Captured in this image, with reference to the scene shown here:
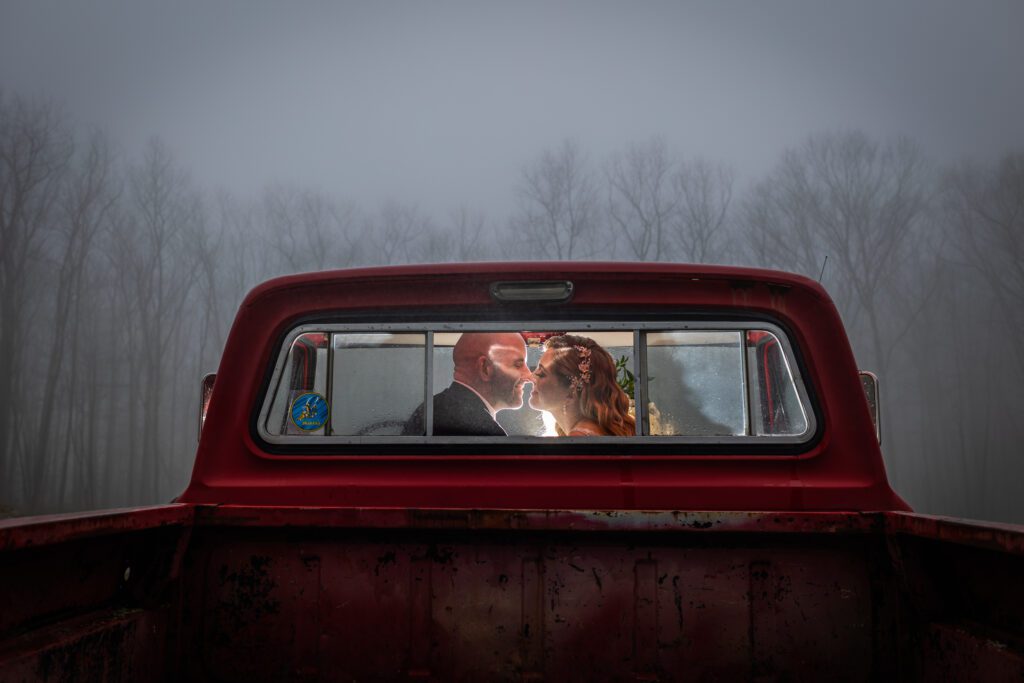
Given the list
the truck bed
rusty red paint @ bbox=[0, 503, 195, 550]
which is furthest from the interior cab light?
rusty red paint @ bbox=[0, 503, 195, 550]

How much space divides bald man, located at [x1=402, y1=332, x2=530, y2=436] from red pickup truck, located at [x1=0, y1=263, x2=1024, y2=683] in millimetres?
11

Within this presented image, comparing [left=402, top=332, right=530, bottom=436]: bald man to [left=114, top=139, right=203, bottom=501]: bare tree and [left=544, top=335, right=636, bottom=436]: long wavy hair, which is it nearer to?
[left=544, top=335, right=636, bottom=436]: long wavy hair

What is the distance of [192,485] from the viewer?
9.09 feet

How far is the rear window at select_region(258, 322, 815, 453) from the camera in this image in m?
2.72

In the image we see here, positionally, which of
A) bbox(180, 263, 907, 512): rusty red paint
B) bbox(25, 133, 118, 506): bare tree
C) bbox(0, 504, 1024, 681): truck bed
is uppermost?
bbox(25, 133, 118, 506): bare tree

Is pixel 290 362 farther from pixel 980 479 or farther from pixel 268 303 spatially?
pixel 980 479

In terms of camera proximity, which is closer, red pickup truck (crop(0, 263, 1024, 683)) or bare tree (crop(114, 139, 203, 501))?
red pickup truck (crop(0, 263, 1024, 683))

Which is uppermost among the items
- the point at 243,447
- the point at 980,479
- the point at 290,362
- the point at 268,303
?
the point at 268,303

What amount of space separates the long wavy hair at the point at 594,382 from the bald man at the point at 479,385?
5.5 inches

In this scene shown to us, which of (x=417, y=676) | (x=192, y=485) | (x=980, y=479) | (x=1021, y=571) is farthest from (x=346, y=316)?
(x=980, y=479)

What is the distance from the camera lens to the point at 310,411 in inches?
113

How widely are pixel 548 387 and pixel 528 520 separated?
1.93 ft

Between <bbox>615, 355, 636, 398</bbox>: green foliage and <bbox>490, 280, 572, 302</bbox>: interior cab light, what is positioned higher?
<bbox>490, 280, 572, 302</bbox>: interior cab light

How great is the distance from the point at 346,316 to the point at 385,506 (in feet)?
2.30
